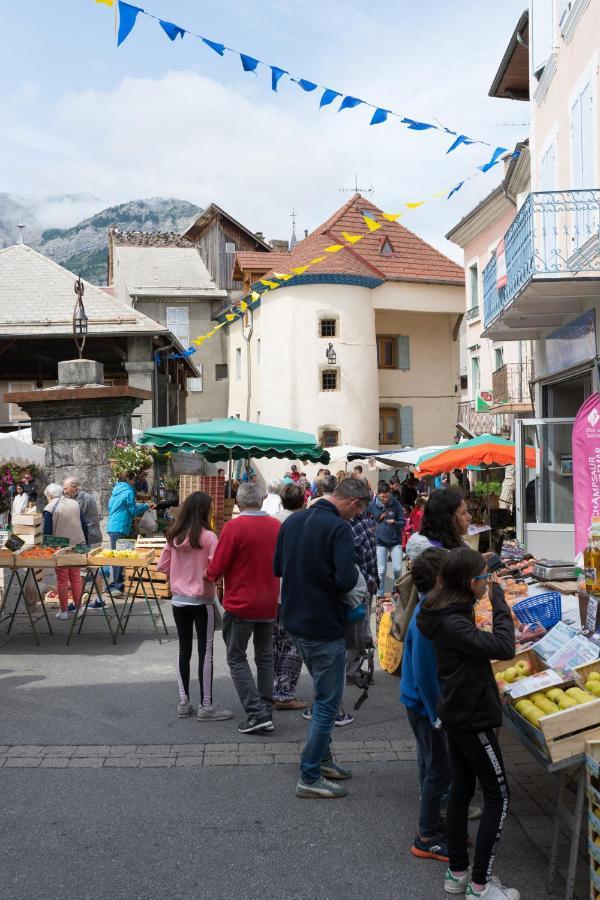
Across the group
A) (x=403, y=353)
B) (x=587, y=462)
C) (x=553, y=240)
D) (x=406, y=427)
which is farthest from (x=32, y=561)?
(x=403, y=353)

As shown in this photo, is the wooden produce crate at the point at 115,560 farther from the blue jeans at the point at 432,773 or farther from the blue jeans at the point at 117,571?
the blue jeans at the point at 432,773

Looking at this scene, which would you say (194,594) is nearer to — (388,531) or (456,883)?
(456,883)

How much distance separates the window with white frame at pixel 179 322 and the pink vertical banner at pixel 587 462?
39.2 m

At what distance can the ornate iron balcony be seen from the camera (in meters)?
12.0

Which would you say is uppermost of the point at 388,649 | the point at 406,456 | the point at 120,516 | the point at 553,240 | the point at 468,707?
the point at 553,240

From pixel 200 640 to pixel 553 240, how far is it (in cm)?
795

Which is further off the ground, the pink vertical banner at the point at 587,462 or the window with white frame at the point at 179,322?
the window with white frame at the point at 179,322

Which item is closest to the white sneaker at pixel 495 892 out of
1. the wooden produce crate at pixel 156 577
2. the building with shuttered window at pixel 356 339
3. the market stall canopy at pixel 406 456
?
the wooden produce crate at pixel 156 577

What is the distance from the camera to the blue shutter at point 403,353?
41938 mm

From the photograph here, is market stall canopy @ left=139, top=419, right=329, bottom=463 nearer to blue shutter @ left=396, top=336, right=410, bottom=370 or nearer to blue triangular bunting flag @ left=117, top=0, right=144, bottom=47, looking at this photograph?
blue triangular bunting flag @ left=117, top=0, right=144, bottom=47

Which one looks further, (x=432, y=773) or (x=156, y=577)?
(x=156, y=577)

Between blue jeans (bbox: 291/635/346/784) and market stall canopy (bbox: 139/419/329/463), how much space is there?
346 inches

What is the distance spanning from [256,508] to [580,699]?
10.9ft

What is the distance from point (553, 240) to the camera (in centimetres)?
1273
